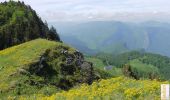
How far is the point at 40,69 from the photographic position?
33062 millimetres

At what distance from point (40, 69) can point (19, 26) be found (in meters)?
46.9

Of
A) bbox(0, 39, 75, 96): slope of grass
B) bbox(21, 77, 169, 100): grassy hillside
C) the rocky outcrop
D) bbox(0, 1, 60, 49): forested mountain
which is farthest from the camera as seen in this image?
bbox(0, 1, 60, 49): forested mountain

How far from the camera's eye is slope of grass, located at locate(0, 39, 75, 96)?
94.3 ft

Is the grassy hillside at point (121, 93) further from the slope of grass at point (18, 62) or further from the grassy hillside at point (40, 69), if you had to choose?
the slope of grass at point (18, 62)

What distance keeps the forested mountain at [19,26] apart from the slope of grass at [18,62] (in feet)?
114

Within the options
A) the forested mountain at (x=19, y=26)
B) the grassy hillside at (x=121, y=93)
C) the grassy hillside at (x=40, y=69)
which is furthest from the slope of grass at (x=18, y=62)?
the forested mountain at (x=19, y=26)

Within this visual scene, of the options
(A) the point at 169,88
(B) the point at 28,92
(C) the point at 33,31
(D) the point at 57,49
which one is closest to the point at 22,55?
(D) the point at 57,49

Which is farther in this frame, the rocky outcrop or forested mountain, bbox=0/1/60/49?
A: forested mountain, bbox=0/1/60/49

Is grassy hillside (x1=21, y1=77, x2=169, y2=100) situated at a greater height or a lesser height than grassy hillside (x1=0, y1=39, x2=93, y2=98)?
greater

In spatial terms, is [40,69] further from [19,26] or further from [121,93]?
[19,26]

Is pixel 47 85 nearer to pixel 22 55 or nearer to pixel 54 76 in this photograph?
pixel 54 76

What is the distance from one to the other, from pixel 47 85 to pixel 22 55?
5.95 m

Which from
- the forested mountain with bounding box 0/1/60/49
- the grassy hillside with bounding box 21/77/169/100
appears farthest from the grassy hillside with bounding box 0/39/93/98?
the forested mountain with bounding box 0/1/60/49

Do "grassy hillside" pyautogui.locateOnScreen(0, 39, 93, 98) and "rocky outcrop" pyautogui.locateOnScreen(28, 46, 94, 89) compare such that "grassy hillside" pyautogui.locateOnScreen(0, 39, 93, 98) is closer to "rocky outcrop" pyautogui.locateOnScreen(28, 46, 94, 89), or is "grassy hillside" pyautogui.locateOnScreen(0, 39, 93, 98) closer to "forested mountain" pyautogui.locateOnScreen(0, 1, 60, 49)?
"rocky outcrop" pyautogui.locateOnScreen(28, 46, 94, 89)
